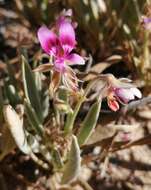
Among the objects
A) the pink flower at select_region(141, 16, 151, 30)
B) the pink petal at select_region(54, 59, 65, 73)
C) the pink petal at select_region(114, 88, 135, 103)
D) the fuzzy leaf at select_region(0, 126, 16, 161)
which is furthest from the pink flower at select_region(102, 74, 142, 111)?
the fuzzy leaf at select_region(0, 126, 16, 161)

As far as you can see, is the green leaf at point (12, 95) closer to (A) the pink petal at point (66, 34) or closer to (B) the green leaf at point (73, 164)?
(B) the green leaf at point (73, 164)

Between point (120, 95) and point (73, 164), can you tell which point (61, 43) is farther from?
point (73, 164)

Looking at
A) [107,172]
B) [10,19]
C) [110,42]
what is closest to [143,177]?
[107,172]

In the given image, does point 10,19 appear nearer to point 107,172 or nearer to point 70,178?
point 107,172

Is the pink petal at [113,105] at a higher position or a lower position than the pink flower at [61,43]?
lower

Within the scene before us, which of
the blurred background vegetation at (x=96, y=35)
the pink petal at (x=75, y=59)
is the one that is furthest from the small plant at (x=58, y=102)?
the blurred background vegetation at (x=96, y=35)

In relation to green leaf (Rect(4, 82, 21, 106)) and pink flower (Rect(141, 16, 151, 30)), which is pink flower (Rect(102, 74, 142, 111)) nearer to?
pink flower (Rect(141, 16, 151, 30))
